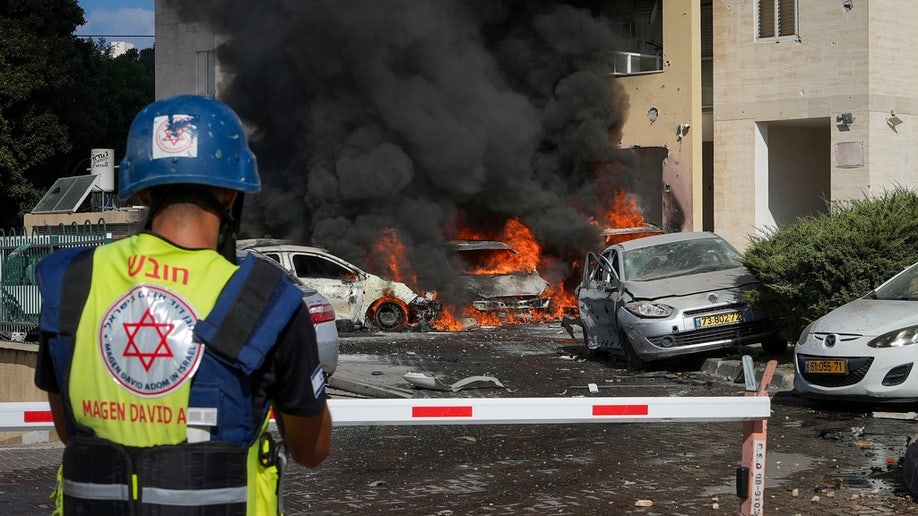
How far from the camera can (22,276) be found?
50.0 feet

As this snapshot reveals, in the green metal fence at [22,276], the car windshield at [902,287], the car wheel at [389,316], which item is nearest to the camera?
the car windshield at [902,287]

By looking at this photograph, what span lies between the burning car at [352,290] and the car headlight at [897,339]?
11.8 m

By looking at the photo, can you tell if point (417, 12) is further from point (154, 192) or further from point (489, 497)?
point (154, 192)

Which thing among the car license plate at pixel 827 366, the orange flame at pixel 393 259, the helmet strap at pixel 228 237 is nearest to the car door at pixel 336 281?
the orange flame at pixel 393 259

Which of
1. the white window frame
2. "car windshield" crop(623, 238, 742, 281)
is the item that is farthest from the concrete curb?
the white window frame

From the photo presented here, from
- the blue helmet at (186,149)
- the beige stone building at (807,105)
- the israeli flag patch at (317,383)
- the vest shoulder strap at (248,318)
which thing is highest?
the beige stone building at (807,105)

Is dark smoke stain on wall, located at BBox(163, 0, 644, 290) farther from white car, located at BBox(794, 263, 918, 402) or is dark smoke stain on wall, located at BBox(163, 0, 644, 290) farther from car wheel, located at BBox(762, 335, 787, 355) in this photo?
white car, located at BBox(794, 263, 918, 402)

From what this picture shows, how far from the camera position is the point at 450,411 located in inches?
181

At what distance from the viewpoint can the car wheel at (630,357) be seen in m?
14.3

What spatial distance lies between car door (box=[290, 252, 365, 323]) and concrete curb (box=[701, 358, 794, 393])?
8411mm

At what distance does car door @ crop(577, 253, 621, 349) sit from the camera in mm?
14922

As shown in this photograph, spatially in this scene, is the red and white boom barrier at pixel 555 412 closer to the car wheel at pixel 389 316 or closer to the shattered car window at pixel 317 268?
the shattered car window at pixel 317 268

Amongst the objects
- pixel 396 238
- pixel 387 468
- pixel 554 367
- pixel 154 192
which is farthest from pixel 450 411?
pixel 396 238

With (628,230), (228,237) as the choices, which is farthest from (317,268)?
(228,237)
